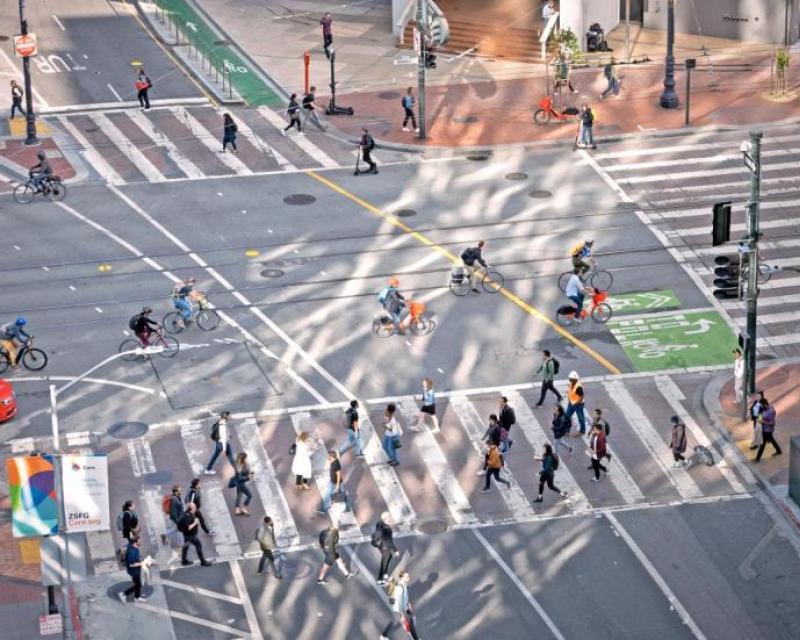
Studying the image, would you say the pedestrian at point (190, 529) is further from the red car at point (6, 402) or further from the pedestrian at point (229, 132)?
the pedestrian at point (229, 132)

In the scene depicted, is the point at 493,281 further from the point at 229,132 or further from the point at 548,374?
the point at 229,132

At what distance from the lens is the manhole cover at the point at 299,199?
172 feet

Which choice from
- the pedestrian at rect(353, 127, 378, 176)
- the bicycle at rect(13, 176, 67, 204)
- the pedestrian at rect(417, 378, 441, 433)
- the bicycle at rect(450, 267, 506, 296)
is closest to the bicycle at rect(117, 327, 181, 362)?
the pedestrian at rect(417, 378, 441, 433)

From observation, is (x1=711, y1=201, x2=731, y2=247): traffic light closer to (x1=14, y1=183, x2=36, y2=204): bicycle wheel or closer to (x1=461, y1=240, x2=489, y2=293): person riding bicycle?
(x1=461, y1=240, x2=489, y2=293): person riding bicycle

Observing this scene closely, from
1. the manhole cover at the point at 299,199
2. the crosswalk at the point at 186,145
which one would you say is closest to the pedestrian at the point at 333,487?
the manhole cover at the point at 299,199

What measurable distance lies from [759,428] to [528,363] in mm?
6699

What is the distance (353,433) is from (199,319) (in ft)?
25.4

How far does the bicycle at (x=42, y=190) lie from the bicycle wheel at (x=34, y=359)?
12.1m

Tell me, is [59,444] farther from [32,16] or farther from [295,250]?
[32,16]

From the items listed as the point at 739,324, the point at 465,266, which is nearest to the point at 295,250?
the point at 465,266

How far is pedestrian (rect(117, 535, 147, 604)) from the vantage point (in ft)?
104

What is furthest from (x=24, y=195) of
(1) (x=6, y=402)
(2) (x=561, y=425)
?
(2) (x=561, y=425)

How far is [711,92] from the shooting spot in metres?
61.1

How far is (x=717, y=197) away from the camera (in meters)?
52.0
